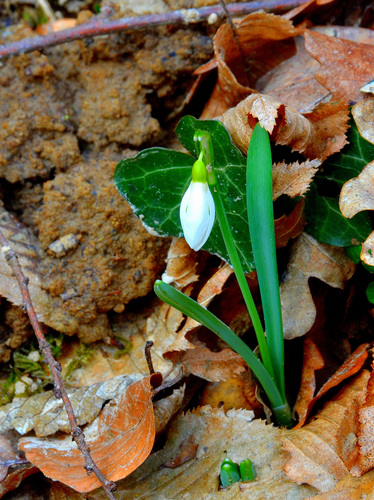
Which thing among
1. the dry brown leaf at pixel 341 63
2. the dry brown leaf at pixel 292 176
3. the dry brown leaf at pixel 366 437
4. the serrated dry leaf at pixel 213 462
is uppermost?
the dry brown leaf at pixel 341 63

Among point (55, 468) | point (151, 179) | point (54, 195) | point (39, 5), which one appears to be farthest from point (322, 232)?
point (39, 5)

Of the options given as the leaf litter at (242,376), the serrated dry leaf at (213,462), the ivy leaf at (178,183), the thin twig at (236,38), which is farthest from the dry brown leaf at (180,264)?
the thin twig at (236,38)

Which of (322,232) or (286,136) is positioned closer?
(286,136)

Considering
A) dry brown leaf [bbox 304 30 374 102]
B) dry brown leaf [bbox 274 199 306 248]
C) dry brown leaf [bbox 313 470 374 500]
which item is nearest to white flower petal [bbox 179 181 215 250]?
dry brown leaf [bbox 274 199 306 248]

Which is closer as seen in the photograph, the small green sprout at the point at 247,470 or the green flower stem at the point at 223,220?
the green flower stem at the point at 223,220

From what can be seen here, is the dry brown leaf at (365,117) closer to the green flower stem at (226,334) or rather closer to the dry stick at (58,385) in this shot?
the green flower stem at (226,334)

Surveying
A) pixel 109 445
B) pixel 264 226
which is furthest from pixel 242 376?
pixel 264 226

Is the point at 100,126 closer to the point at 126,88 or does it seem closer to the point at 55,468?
the point at 126,88
